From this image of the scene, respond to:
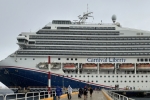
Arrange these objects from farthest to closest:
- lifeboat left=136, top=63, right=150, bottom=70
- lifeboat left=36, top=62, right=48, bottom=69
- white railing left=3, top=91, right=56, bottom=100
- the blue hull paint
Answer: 1. lifeboat left=136, top=63, right=150, bottom=70
2. lifeboat left=36, top=62, right=48, bottom=69
3. the blue hull paint
4. white railing left=3, top=91, right=56, bottom=100

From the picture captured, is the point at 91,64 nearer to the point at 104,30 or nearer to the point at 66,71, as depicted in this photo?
the point at 66,71

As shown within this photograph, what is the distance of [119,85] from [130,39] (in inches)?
350

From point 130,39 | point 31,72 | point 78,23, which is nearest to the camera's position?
point 31,72

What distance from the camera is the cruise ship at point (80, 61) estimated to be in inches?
1880

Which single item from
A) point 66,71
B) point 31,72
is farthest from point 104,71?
point 31,72

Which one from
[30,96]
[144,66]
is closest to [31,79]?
[144,66]

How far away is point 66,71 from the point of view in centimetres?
4872

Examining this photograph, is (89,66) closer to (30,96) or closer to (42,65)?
(42,65)

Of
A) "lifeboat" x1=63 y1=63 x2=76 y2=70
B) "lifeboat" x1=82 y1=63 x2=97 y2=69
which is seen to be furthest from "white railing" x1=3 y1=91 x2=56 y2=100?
"lifeboat" x1=82 y1=63 x2=97 y2=69

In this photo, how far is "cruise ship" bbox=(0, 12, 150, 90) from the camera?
157ft

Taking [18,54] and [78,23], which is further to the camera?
[78,23]

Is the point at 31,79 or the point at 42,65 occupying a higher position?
the point at 42,65

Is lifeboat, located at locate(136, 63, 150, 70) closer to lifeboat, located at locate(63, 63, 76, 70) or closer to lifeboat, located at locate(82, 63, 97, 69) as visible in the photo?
lifeboat, located at locate(82, 63, 97, 69)

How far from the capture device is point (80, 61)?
162 ft
